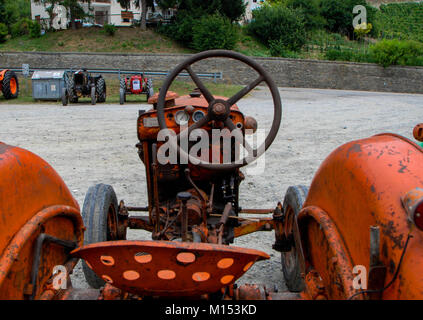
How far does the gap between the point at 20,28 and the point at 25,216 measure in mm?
33211

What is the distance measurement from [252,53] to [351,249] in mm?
28754

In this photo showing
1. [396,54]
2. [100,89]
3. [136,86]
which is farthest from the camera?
[396,54]

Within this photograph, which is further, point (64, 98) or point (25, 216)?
point (64, 98)

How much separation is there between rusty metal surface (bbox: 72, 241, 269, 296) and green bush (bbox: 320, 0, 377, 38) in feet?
122

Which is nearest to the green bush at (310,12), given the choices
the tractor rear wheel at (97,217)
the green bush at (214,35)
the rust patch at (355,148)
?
the green bush at (214,35)

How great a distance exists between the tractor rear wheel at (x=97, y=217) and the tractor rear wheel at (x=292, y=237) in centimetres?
130

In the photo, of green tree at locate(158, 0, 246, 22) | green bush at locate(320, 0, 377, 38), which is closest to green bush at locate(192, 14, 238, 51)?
green tree at locate(158, 0, 246, 22)

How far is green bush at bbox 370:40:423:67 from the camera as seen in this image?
26547mm

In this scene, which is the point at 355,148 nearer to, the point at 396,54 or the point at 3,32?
the point at 396,54

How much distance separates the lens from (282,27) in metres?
31.1

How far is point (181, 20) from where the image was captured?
30.7 metres

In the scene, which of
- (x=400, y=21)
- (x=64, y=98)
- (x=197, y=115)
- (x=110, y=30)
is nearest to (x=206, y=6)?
(x=110, y=30)

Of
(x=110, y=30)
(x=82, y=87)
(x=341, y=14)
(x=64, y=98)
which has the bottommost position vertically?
(x=64, y=98)

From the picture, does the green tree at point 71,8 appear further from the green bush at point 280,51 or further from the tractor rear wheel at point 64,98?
the tractor rear wheel at point 64,98
